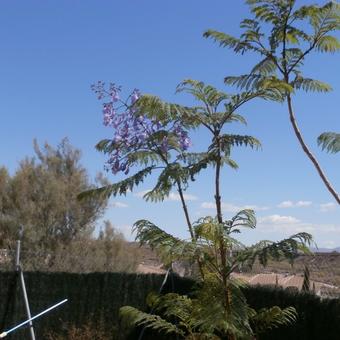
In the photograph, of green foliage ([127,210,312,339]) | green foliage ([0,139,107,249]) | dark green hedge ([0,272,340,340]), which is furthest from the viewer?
green foliage ([0,139,107,249])

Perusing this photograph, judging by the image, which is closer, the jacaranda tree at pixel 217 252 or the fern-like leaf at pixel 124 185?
the jacaranda tree at pixel 217 252

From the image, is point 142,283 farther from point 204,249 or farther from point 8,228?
point 8,228

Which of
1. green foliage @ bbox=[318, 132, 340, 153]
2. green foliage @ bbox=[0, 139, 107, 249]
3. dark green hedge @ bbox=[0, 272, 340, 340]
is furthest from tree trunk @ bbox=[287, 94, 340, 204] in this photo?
green foliage @ bbox=[0, 139, 107, 249]

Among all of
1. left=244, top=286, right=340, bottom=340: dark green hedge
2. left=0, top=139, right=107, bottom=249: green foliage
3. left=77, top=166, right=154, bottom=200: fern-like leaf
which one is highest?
left=0, top=139, right=107, bottom=249: green foliage

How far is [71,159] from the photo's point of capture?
24.9 m

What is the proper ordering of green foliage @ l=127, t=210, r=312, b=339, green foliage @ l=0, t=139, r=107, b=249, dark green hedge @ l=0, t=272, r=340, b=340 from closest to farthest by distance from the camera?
green foliage @ l=127, t=210, r=312, b=339, dark green hedge @ l=0, t=272, r=340, b=340, green foliage @ l=0, t=139, r=107, b=249

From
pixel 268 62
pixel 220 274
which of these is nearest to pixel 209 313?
pixel 220 274

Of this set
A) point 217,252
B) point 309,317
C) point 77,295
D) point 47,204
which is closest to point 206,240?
point 217,252

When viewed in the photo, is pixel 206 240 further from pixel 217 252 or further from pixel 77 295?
pixel 77 295

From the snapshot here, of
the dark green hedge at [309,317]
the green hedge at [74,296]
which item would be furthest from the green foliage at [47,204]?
the dark green hedge at [309,317]

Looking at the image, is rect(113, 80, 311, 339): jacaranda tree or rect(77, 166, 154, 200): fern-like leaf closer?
rect(113, 80, 311, 339): jacaranda tree

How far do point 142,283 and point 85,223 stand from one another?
41.2 feet

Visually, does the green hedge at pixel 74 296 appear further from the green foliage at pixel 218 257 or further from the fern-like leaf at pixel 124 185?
the green foliage at pixel 218 257

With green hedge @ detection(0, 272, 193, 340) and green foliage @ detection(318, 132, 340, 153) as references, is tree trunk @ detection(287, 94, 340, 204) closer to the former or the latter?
green foliage @ detection(318, 132, 340, 153)
